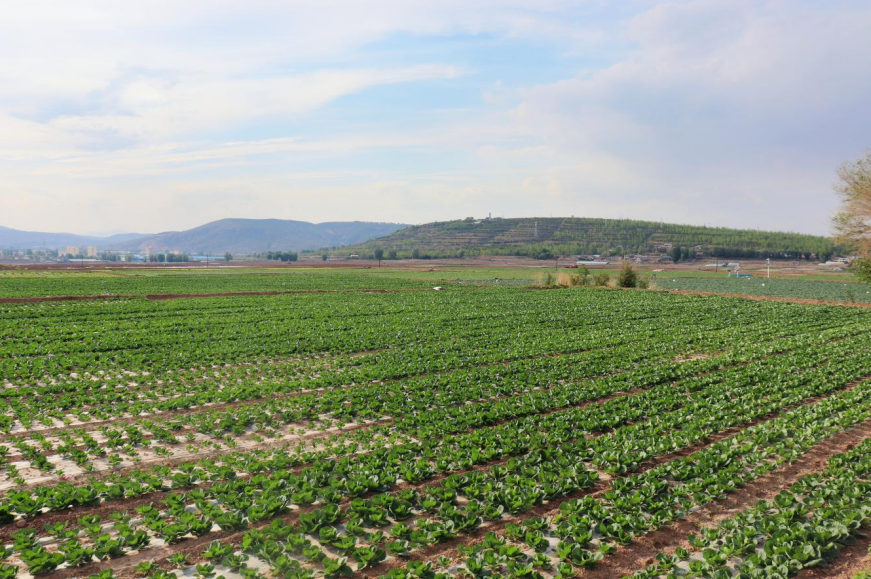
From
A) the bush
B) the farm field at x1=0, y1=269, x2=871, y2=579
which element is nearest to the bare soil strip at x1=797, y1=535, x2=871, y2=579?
the farm field at x1=0, y1=269, x2=871, y2=579

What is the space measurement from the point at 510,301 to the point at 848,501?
31.5 m

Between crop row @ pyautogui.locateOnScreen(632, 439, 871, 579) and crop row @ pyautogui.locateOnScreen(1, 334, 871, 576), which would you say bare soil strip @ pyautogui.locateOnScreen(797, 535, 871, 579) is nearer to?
crop row @ pyautogui.locateOnScreen(632, 439, 871, 579)

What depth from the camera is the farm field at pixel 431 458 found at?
703 cm

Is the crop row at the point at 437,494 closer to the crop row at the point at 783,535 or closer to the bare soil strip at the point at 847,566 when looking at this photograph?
the crop row at the point at 783,535

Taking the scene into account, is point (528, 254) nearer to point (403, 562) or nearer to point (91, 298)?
point (91, 298)

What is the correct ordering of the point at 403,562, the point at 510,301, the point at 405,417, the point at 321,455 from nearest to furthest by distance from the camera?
1. the point at 403,562
2. the point at 321,455
3. the point at 405,417
4. the point at 510,301

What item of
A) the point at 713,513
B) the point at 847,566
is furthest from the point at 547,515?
the point at 847,566

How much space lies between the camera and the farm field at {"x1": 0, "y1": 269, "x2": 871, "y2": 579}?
703 cm

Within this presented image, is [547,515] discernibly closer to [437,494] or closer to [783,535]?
[437,494]

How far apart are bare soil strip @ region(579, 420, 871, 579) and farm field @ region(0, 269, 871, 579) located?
0.04 meters

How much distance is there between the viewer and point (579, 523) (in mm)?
7566

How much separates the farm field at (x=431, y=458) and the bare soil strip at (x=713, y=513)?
0.13ft

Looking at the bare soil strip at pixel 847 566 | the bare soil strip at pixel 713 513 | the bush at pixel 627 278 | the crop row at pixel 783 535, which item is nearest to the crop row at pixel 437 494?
the bare soil strip at pixel 713 513

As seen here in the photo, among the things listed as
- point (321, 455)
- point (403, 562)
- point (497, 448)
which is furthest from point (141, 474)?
point (497, 448)
